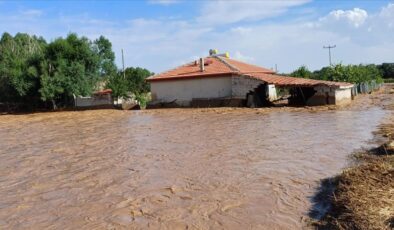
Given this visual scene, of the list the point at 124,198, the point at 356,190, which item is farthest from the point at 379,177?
the point at 124,198

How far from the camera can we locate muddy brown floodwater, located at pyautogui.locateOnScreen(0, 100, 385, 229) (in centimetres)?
715

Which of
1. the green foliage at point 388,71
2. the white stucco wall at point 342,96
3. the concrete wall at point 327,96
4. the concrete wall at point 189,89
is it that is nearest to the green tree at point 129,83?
the concrete wall at point 189,89

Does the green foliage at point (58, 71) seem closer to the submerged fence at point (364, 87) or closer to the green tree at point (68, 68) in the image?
the green tree at point (68, 68)

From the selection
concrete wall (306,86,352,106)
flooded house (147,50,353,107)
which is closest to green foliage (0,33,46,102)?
flooded house (147,50,353,107)

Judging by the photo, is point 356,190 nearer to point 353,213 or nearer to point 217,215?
point 353,213

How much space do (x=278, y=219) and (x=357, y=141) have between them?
7.42 metres

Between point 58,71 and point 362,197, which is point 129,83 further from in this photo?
point 362,197

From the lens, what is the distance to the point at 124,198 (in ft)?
27.5

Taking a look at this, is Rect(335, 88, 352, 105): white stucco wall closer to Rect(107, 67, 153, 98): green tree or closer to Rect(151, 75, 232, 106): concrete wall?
Rect(151, 75, 232, 106): concrete wall

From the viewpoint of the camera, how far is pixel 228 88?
3095cm

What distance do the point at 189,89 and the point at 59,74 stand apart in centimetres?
1031

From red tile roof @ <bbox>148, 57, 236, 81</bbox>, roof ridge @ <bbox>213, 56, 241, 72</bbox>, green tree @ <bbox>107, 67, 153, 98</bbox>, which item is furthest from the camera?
green tree @ <bbox>107, 67, 153, 98</bbox>

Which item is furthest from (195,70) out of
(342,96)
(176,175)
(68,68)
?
(176,175)

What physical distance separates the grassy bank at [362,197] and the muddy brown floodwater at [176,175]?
0.46 meters
